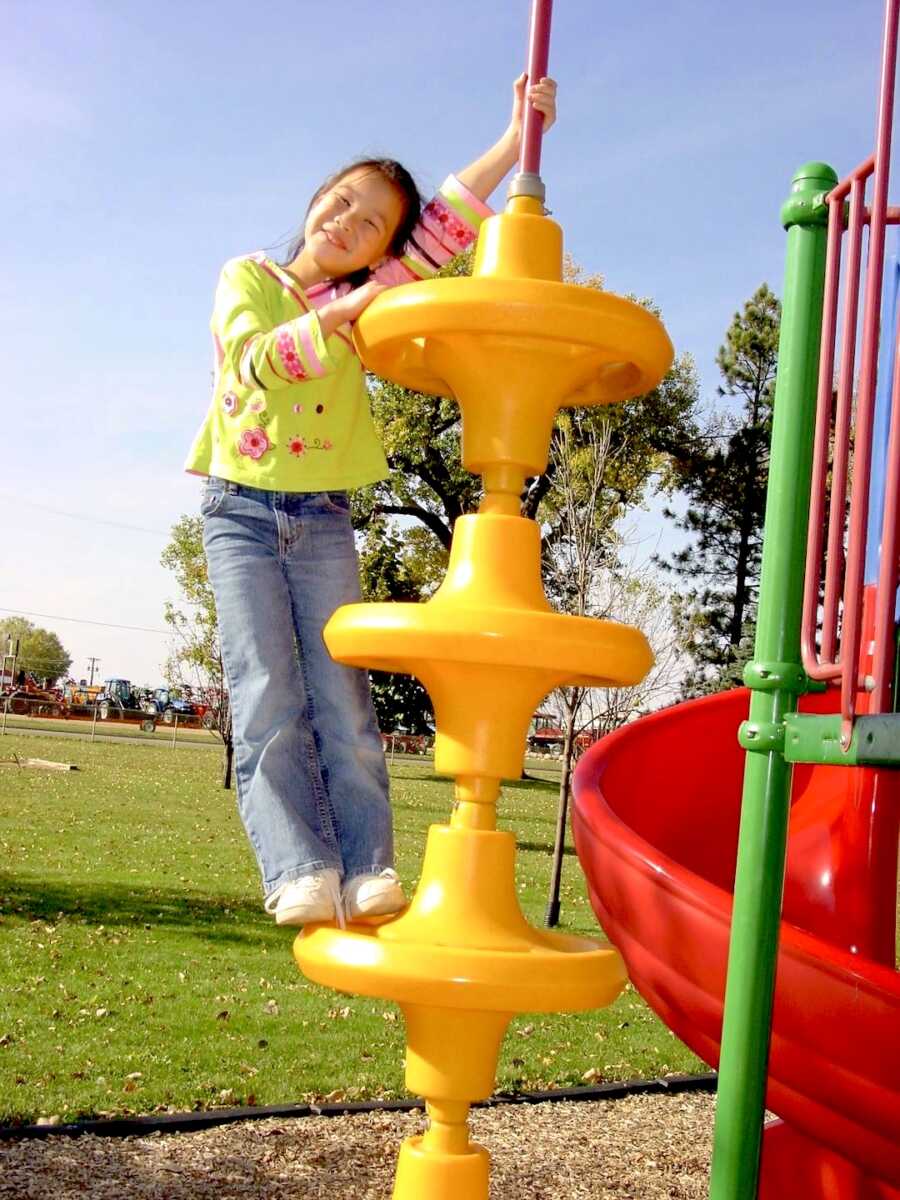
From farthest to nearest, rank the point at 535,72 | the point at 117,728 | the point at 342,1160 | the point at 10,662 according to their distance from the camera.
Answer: the point at 10,662, the point at 117,728, the point at 342,1160, the point at 535,72

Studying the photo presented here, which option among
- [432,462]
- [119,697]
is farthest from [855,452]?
[119,697]

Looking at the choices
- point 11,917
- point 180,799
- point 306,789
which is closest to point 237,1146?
point 306,789

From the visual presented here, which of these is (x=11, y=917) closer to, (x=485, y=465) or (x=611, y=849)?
(x=611, y=849)

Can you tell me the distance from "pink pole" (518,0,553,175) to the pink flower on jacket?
665 mm

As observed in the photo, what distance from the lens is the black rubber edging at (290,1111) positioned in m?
4.96

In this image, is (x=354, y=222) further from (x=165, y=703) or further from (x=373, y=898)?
(x=165, y=703)

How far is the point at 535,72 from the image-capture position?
6.15 ft

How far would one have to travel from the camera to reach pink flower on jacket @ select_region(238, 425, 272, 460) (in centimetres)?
220

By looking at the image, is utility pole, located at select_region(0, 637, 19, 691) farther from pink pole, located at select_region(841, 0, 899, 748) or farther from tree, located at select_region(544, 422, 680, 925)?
pink pole, located at select_region(841, 0, 899, 748)

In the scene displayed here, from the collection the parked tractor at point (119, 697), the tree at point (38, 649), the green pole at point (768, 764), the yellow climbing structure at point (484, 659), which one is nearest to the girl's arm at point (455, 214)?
the yellow climbing structure at point (484, 659)

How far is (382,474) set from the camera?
2316mm

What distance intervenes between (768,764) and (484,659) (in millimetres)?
648

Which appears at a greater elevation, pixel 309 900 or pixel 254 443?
pixel 254 443

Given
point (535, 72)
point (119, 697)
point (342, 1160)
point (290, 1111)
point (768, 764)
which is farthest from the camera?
point (119, 697)
